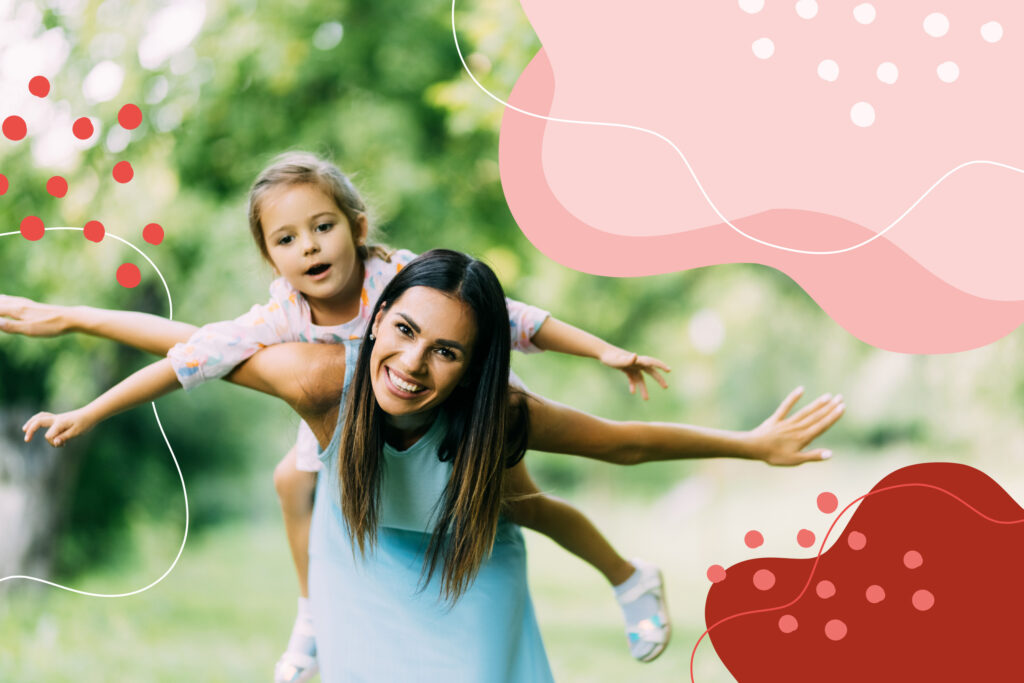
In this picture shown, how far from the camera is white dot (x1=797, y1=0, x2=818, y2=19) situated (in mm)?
3400

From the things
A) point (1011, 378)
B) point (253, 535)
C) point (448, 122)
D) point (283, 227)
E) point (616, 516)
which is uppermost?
point (283, 227)

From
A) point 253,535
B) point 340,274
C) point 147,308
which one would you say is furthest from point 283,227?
point 253,535

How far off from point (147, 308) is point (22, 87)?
196 cm

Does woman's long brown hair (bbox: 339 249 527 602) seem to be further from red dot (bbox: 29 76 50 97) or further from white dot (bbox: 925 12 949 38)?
white dot (bbox: 925 12 949 38)

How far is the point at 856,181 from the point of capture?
11.8 feet

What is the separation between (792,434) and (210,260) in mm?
3861

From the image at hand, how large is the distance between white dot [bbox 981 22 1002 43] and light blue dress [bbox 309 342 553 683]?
221 centimetres

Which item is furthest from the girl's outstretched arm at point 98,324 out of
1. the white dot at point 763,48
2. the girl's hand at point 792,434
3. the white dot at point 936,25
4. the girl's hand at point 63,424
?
the white dot at point 936,25

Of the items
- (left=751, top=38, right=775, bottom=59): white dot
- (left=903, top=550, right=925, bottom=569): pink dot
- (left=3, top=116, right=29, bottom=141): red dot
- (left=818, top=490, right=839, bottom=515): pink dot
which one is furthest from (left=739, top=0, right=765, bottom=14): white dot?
(left=3, top=116, right=29, bottom=141): red dot

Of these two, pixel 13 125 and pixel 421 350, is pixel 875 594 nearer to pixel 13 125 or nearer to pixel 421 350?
pixel 421 350

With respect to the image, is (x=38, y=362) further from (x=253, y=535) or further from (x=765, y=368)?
(x=765, y=368)

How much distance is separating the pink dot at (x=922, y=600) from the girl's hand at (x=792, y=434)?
2.54 ft

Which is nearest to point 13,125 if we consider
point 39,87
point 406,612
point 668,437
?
point 39,87

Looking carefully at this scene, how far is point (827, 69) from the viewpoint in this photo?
11.4 ft
